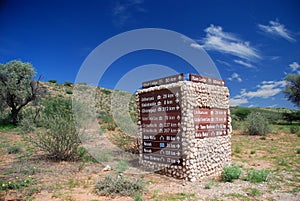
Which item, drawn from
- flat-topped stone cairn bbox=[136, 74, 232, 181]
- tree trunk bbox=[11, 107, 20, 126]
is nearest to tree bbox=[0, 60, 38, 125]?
tree trunk bbox=[11, 107, 20, 126]

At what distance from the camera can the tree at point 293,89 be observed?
35469mm

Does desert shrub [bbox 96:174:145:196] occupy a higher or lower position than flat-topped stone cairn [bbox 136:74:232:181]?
lower

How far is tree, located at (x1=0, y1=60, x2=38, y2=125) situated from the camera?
18.4 meters

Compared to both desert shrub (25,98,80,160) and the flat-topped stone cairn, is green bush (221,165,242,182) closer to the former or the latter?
the flat-topped stone cairn

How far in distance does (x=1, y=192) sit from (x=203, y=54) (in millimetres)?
8152

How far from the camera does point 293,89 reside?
3584cm

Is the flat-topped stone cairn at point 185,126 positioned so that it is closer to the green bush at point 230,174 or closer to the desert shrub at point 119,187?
the green bush at point 230,174

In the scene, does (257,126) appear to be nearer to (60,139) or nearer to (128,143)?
(128,143)

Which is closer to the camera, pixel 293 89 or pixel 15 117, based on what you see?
pixel 15 117

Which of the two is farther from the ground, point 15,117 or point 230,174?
point 15,117

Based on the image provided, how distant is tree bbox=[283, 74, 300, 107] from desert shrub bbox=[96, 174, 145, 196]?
36.9 m

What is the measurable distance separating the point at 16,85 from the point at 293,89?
122 ft

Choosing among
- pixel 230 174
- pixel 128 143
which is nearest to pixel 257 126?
pixel 128 143

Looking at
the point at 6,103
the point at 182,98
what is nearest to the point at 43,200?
the point at 182,98
